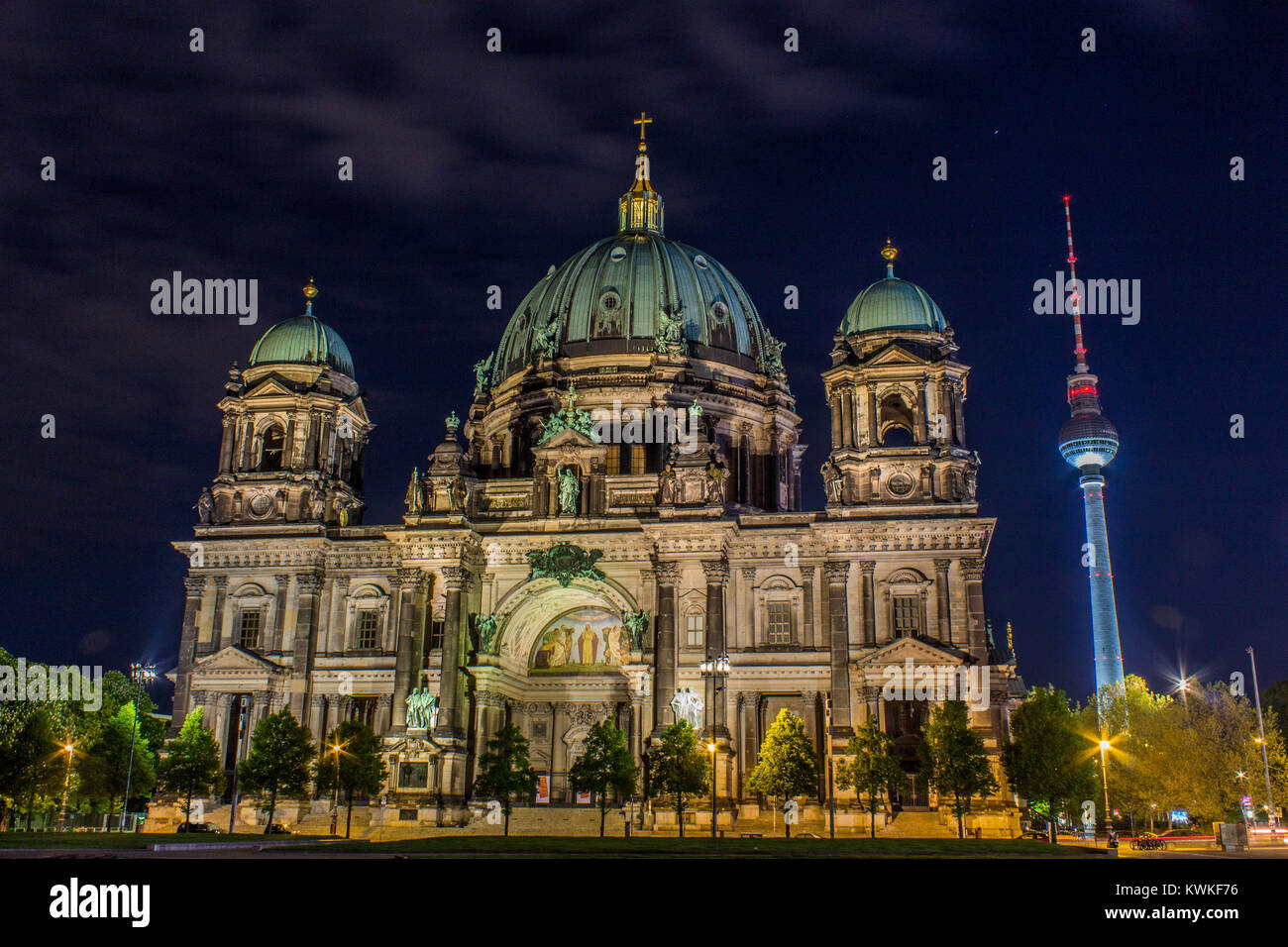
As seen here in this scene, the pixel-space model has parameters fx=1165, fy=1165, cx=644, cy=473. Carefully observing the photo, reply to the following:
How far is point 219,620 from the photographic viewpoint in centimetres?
7094

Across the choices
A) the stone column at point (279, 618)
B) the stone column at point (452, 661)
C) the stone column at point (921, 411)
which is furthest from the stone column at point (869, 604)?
the stone column at point (279, 618)

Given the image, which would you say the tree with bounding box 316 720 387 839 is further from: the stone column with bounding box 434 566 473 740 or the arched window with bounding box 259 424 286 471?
the arched window with bounding box 259 424 286 471

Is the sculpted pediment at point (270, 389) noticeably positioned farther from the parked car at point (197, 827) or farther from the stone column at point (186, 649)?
the parked car at point (197, 827)

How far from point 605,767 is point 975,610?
2143cm

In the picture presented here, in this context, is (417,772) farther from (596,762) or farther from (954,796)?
(954,796)

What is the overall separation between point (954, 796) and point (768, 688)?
1184 centimetres

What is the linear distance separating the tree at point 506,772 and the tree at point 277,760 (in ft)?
29.6

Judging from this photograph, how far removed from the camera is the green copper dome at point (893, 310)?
69875mm

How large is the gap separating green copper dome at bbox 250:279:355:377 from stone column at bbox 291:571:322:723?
15071 millimetres

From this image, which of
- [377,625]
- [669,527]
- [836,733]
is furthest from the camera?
[377,625]

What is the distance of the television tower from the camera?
163 m
